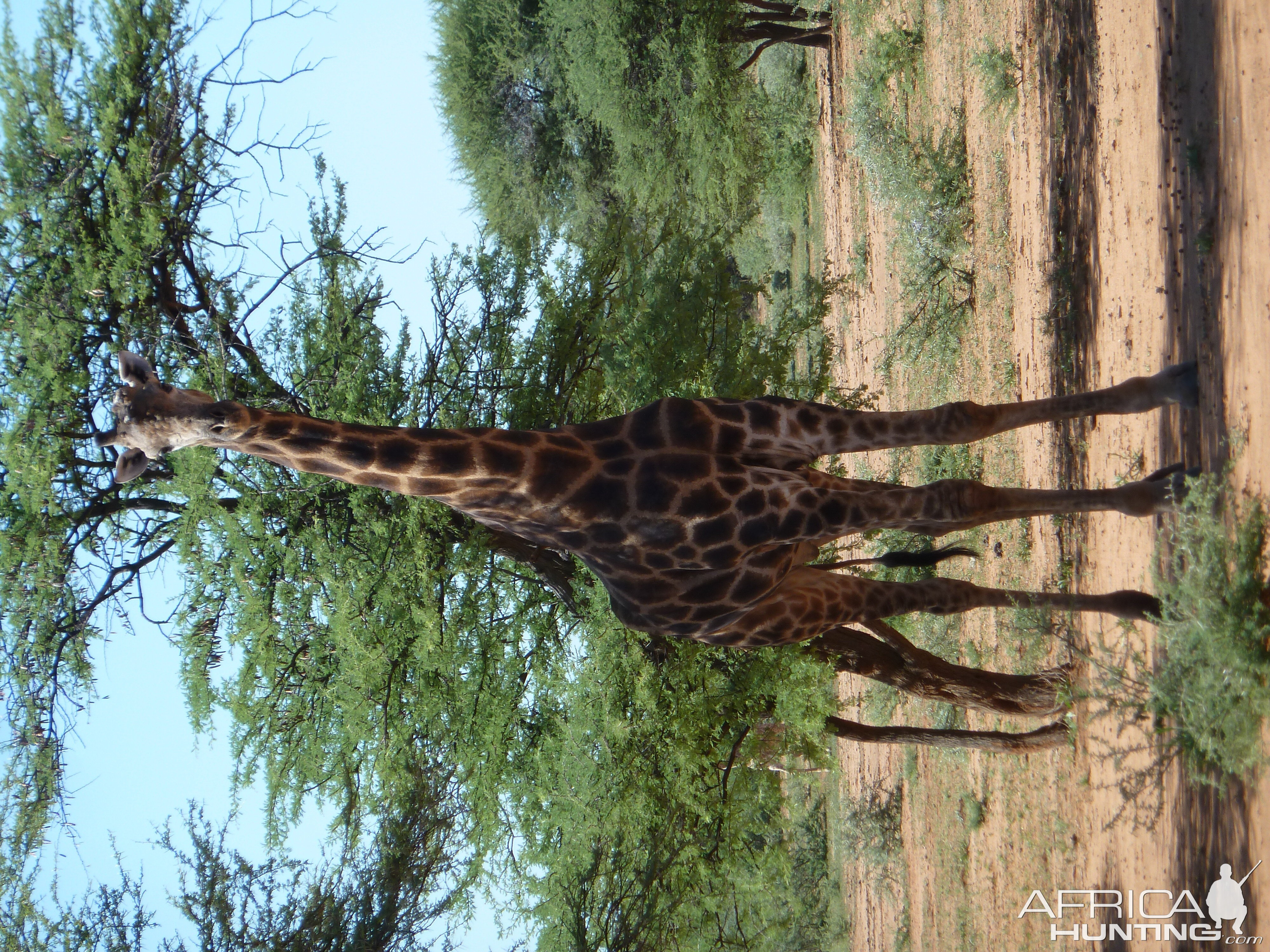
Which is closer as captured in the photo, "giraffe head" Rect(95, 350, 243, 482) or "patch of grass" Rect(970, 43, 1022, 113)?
"giraffe head" Rect(95, 350, 243, 482)

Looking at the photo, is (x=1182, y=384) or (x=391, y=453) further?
(x=1182, y=384)

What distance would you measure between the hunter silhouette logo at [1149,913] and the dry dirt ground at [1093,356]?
9 centimetres

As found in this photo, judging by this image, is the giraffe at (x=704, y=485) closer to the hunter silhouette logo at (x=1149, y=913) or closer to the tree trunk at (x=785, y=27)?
the hunter silhouette logo at (x=1149, y=913)

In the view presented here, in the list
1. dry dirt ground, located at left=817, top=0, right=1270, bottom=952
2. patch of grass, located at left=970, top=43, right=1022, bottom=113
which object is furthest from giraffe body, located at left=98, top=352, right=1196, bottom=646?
patch of grass, located at left=970, top=43, right=1022, bottom=113

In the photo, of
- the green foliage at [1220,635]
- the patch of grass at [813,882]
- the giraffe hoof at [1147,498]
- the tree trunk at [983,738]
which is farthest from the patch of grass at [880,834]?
the giraffe hoof at [1147,498]

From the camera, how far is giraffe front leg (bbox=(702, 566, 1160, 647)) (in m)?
6.15

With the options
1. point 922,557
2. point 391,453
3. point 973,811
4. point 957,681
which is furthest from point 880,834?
point 391,453

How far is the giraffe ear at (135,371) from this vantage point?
445 centimetres

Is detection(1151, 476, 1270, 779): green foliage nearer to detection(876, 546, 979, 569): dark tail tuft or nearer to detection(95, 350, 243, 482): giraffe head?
detection(876, 546, 979, 569): dark tail tuft

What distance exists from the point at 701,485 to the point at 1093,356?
209 inches

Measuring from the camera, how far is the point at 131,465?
4547mm

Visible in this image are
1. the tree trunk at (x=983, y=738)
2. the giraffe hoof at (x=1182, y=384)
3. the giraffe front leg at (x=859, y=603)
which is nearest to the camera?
the giraffe hoof at (x=1182, y=384)

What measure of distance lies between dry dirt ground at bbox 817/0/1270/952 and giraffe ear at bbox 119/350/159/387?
6138mm

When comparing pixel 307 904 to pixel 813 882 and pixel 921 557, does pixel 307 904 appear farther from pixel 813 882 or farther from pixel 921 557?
pixel 813 882
